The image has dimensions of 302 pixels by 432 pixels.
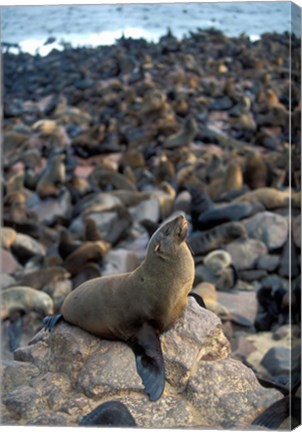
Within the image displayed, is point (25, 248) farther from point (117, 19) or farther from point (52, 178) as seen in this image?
point (117, 19)

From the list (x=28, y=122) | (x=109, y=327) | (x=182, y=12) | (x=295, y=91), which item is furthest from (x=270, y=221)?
(x=28, y=122)

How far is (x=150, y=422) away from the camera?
522 centimetres

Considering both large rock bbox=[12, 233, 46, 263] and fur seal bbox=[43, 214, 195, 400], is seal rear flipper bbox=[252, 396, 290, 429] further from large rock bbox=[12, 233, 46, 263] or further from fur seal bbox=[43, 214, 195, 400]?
large rock bbox=[12, 233, 46, 263]

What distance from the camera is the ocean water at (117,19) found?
6.50 m

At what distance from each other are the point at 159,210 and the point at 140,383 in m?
10.7

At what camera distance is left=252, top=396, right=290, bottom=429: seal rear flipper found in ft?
17.4

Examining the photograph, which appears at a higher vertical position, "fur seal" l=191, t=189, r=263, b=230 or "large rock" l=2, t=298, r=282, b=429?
"large rock" l=2, t=298, r=282, b=429

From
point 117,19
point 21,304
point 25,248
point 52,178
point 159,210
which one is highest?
point 117,19

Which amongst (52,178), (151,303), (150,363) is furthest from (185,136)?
(150,363)

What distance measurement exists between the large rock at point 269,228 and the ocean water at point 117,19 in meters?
3.95

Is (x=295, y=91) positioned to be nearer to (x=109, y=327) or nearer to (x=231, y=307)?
(x=109, y=327)

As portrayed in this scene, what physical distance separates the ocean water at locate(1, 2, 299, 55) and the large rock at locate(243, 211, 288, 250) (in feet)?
13.0

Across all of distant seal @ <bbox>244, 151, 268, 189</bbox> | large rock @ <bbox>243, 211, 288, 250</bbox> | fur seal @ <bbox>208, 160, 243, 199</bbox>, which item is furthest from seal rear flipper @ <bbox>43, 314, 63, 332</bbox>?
distant seal @ <bbox>244, 151, 268, 189</bbox>

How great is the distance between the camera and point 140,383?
5215 mm
